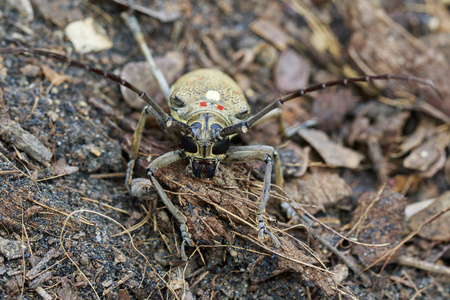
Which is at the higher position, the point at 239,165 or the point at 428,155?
the point at 239,165

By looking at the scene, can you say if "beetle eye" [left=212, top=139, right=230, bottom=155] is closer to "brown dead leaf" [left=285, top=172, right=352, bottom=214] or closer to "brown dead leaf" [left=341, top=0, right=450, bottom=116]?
"brown dead leaf" [left=285, top=172, right=352, bottom=214]

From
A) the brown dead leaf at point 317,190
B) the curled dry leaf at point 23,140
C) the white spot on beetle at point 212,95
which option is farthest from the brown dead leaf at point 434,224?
the curled dry leaf at point 23,140

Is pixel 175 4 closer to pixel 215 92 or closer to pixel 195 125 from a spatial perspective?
pixel 215 92

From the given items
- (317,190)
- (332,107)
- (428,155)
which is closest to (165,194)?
(317,190)

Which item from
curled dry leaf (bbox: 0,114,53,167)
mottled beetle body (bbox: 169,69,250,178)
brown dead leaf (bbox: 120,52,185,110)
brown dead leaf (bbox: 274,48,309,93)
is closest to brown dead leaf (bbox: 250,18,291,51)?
brown dead leaf (bbox: 274,48,309,93)

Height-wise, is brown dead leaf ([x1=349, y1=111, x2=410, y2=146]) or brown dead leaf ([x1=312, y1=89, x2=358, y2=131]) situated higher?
brown dead leaf ([x1=312, y1=89, x2=358, y2=131])

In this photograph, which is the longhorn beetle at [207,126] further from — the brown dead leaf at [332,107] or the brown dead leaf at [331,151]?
the brown dead leaf at [332,107]

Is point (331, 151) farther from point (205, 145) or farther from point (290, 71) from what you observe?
point (205, 145)
